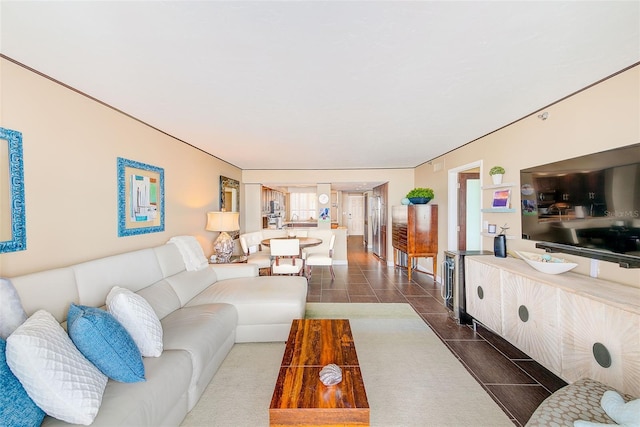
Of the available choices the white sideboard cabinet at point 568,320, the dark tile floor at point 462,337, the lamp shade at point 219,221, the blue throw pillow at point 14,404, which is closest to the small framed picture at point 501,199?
the white sideboard cabinet at point 568,320

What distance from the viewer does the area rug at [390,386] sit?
5.39 ft

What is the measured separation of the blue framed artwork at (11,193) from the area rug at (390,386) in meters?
1.61

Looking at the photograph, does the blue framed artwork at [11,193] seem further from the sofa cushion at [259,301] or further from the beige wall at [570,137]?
the beige wall at [570,137]

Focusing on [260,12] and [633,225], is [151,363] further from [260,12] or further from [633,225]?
[633,225]

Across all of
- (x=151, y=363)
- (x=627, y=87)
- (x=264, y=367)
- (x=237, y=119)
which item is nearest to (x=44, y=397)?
(x=151, y=363)

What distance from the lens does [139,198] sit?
269 centimetres

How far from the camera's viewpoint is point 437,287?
4367 mm

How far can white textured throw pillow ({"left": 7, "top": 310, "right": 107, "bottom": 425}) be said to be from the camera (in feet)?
3.30

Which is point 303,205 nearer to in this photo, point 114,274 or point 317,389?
point 114,274

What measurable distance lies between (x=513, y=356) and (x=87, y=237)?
3.96 meters

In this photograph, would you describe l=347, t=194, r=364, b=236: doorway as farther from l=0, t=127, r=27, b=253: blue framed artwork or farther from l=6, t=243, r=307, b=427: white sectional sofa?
l=0, t=127, r=27, b=253: blue framed artwork

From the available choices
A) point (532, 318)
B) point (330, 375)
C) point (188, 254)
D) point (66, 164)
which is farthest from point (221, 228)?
point (532, 318)

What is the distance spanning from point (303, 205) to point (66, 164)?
8.77 m

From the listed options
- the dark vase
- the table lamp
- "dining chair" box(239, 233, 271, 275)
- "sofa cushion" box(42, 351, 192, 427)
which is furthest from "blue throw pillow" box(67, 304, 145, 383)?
the dark vase
